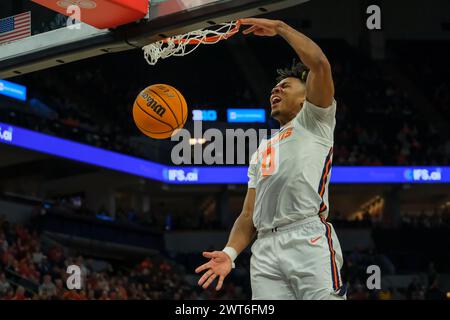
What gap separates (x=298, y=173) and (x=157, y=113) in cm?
230

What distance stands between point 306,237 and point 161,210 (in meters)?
27.7

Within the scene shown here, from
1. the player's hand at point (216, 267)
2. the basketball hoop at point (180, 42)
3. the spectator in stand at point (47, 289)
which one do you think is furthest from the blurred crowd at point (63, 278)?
the player's hand at point (216, 267)

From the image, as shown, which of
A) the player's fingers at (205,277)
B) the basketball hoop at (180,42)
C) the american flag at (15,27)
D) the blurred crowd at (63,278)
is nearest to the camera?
the player's fingers at (205,277)

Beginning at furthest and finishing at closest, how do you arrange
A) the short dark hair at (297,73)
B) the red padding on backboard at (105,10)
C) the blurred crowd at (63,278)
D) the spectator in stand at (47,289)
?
the blurred crowd at (63,278)
the spectator in stand at (47,289)
the red padding on backboard at (105,10)
the short dark hair at (297,73)

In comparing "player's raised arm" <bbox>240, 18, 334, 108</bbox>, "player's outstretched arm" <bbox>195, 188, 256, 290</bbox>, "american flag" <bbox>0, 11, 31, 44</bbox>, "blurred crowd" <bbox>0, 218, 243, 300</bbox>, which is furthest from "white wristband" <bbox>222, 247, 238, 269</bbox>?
"blurred crowd" <bbox>0, 218, 243, 300</bbox>

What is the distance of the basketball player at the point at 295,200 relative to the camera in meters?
3.97

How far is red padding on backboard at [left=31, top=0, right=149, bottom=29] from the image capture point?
5.43m

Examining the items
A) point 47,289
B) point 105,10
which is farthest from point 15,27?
point 47,289

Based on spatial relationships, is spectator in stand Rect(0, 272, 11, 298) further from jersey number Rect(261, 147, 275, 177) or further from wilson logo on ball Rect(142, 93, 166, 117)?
jersey number Rect(261, 147, 275, 177)

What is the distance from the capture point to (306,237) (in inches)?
160

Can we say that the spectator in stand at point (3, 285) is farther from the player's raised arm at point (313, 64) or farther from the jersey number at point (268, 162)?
the player's raised arm at point (313, 64)

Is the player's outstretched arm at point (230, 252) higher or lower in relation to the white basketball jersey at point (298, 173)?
lower

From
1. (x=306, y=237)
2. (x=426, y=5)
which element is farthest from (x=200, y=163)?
(x=306, y=237)

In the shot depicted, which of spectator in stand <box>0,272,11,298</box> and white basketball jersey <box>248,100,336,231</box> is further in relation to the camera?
spectator in stand <box>0,272,11,298</box>
